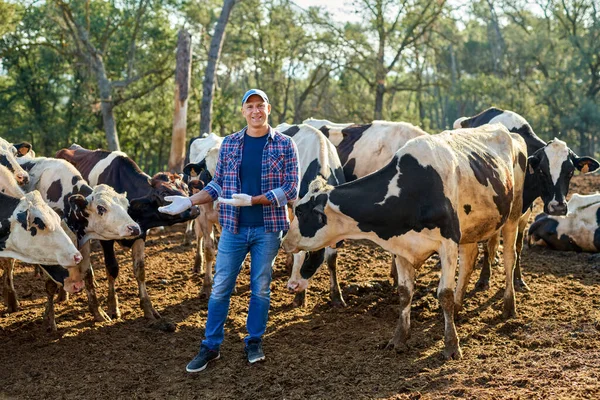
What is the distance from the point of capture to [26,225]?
235 inches

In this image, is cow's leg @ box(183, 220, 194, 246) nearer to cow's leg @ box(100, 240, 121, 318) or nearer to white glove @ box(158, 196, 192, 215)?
cow's leg @ box(100, 240, 121, 318)

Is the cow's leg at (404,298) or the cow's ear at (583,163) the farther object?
the cow's ear at (583,163)

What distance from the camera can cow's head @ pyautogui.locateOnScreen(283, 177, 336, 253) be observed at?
5836mm

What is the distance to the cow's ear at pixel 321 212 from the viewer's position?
19.0ft

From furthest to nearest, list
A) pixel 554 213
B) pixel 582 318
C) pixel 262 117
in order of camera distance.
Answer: pixel 554 213 < pixel 582 318 < pixel 262 117

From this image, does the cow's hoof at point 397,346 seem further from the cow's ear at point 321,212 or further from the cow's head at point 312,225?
the cow's ear at point 321,212

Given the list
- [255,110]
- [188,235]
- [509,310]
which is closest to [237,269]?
[255,110]

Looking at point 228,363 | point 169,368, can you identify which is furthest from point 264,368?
point 169,368

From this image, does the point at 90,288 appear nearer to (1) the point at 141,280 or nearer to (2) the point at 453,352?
(1) the point at 141,280

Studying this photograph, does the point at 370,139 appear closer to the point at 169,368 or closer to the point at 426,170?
the point at 426,170

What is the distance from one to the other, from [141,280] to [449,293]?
356 cm

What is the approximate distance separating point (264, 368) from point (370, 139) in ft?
15.0

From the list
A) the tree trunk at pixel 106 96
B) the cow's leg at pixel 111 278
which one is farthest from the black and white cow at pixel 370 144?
the tree trunk at pixel 106 96

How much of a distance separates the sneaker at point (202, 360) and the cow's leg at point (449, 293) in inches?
83.2
